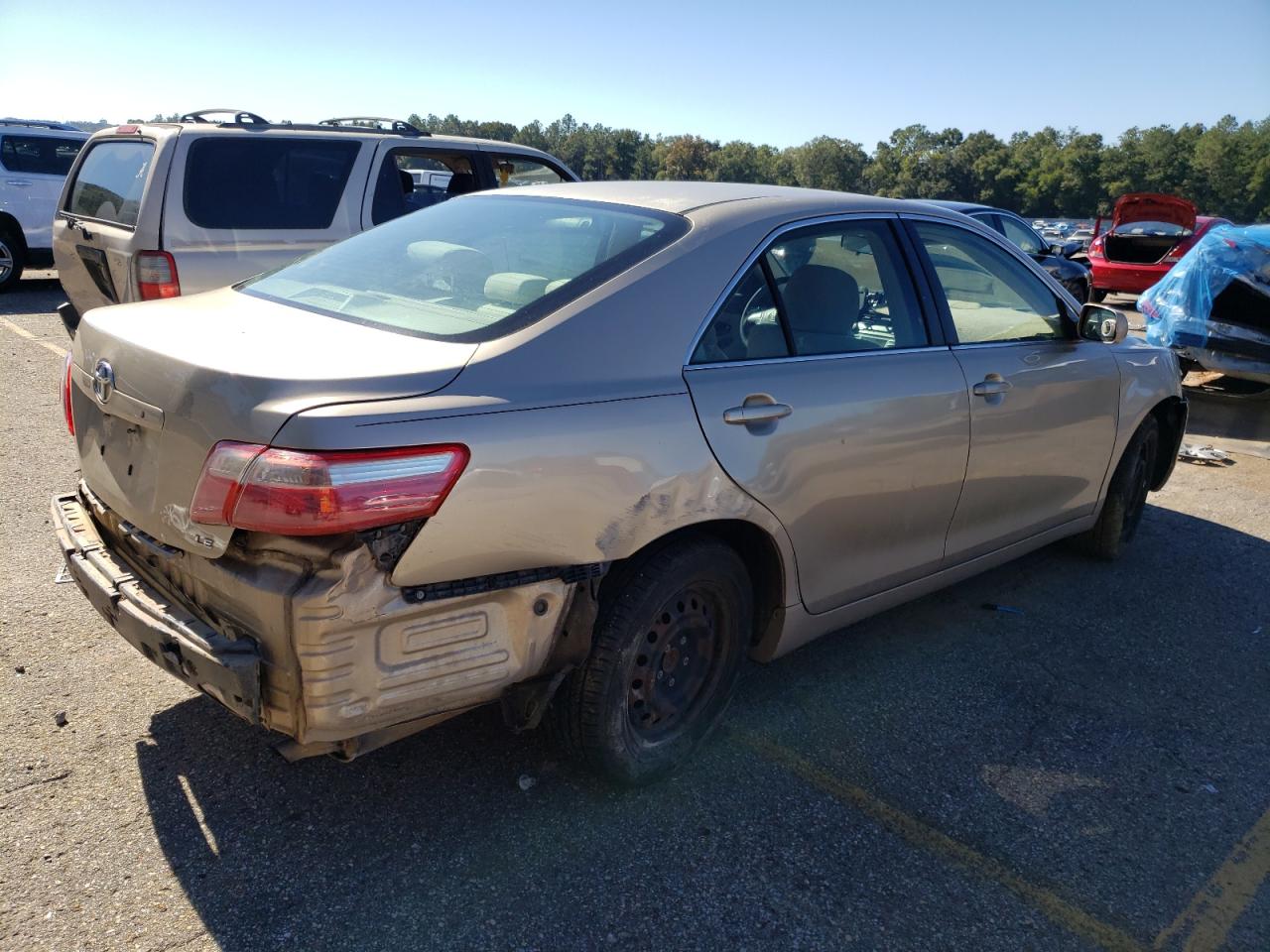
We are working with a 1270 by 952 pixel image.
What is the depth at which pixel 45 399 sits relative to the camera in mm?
7137

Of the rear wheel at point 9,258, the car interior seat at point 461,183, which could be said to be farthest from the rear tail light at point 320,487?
the rear wheel at point 9,258

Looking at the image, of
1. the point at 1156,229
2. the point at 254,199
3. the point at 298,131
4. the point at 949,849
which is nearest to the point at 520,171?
the point at 298,131

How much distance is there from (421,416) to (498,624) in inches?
21.7

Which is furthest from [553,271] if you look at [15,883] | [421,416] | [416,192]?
[416,192]

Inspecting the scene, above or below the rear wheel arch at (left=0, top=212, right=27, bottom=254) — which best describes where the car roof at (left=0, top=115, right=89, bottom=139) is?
above

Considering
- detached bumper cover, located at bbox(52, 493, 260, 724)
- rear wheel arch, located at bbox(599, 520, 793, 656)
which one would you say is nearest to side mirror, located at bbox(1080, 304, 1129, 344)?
rear wheel arch, located at bbox(599, 520, 793, 656)

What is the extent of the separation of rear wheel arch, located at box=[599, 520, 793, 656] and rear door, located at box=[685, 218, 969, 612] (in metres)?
0.09

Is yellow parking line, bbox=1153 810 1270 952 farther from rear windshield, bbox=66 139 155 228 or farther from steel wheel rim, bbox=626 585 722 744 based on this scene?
rear windshield, bbox=66 139 155 228

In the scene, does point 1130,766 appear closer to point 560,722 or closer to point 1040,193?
point 560,722

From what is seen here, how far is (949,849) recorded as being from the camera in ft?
9.03

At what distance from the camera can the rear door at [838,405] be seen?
287 centimetres

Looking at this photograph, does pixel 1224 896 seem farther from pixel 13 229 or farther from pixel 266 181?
pixel 13 229

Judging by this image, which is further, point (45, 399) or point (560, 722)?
point (45, 399)

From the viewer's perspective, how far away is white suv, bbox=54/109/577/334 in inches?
233
